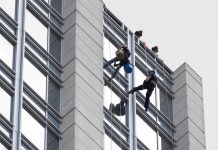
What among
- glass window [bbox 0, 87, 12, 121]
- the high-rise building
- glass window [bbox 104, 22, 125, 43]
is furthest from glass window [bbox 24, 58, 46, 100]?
glass window [bbox 104, 22, 125, 43]

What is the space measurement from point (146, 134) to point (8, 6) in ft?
29.9

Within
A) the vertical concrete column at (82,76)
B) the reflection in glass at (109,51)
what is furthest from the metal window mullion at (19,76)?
the reflection in glass at (109,51)

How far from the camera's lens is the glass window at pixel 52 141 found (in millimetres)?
54000

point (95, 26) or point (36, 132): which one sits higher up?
point (95, 26)

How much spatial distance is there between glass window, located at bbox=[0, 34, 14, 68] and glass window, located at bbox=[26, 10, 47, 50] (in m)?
1.70

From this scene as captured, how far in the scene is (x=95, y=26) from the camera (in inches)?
2314

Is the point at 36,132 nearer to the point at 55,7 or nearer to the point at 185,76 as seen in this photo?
the point at 55,7

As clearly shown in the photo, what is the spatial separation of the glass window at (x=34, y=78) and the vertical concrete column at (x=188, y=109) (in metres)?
8.87

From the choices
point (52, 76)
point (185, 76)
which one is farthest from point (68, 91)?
A: point (185, 76)

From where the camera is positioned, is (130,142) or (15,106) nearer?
(15,106)

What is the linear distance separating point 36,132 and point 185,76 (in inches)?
488

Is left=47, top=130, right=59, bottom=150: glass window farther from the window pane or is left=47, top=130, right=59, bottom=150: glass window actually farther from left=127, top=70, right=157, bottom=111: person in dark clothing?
left=127, top=70, right=157, bottom=111: person in dark clothing

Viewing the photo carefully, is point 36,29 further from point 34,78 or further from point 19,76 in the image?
point 19,76

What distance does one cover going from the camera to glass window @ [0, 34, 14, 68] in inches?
2121
